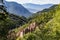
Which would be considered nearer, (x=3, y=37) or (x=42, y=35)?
(x=42, y=35)

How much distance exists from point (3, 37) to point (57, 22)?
311 inches

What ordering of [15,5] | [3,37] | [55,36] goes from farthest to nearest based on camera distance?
[15,5]
[3,37]
[55,36]

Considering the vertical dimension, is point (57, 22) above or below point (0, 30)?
above

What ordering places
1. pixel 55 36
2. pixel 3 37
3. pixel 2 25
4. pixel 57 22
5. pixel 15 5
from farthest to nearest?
pixel 15 5, pixel 2 25, pixel 3 37, pixel 57 22, pixel 55 36

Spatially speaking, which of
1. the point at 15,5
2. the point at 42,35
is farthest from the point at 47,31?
the point at 15,5

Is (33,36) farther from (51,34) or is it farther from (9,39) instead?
(9,39)

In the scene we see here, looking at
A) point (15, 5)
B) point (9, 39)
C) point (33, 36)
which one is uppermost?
point (33, 36)

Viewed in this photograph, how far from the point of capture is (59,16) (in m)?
14.6

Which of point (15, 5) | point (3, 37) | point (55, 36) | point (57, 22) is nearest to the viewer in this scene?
point (55, 36)

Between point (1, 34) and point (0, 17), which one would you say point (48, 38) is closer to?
point (1, 34)

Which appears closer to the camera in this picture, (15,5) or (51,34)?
(51,34)

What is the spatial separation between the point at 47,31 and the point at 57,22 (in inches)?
29.0

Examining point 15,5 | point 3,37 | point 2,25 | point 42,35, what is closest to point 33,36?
point 42,35

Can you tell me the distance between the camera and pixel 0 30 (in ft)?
71.1
